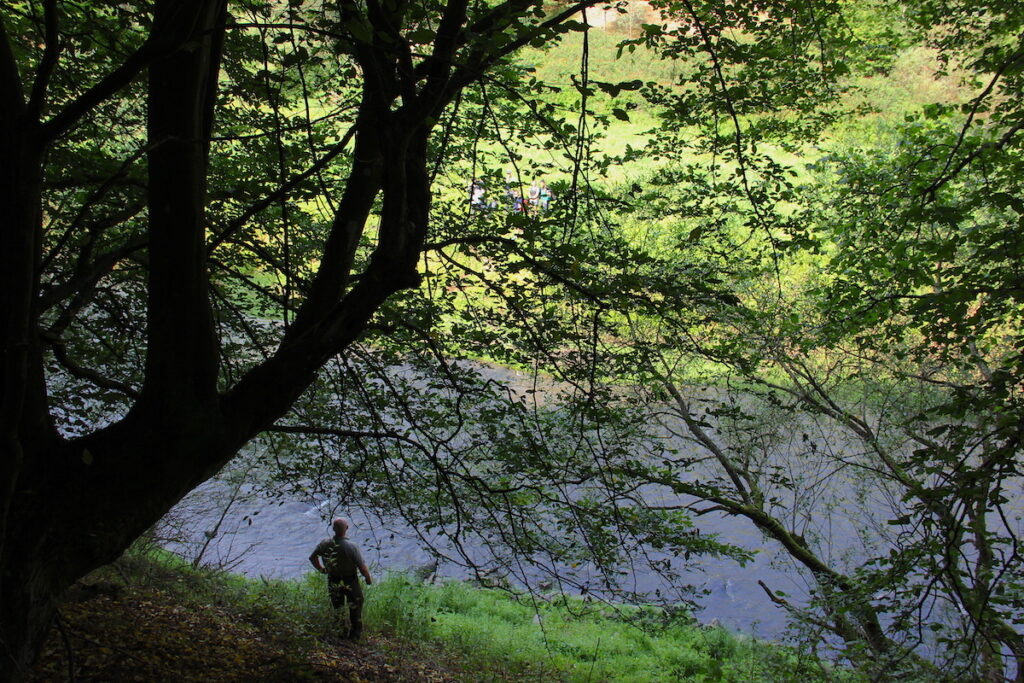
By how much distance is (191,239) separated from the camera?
7.04 ft

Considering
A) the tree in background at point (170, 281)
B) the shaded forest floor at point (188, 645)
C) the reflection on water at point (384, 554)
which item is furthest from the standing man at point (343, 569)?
the tree in background at point (170, 281)

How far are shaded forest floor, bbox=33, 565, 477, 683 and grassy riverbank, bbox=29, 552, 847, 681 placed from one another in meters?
0.02

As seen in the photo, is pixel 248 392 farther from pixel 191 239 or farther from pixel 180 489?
pixel 191 239

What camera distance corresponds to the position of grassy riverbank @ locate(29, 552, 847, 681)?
4668mm

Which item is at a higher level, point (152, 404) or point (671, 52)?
point (671, 52)

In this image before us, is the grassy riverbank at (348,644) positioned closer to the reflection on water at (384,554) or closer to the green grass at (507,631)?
the green grass at (507,631)

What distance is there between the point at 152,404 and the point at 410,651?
5245mm

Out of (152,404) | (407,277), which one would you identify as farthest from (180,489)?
(407,277)

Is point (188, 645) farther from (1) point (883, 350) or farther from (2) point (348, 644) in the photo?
(1) point (883, 350)

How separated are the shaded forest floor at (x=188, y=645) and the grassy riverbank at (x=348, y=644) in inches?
0.6

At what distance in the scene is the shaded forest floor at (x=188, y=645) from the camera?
4.30 metres

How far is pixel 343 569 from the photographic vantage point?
6.49 meters

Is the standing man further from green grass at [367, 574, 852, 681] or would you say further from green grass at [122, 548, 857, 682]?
green grass at [367, 574, 852, 681]

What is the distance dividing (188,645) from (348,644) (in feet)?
5.47
